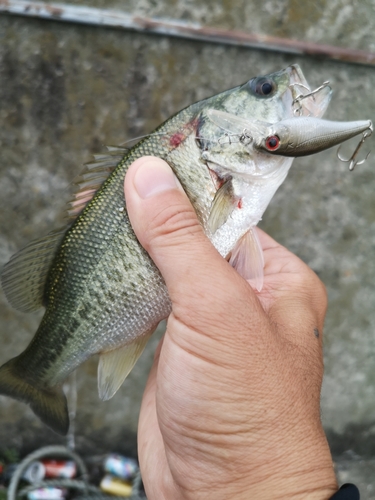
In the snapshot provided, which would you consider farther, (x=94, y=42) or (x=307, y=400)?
(x=94, y=42)

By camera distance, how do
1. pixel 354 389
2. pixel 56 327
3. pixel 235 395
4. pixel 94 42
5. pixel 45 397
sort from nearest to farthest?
pixel 235 395 < pixel 56 327 < pixel 45 397 < pixel 94 42 < pixel 354 389

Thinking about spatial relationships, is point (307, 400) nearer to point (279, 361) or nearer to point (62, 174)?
point (279, 361)

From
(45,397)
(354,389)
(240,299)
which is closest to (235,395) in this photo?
(240,299)

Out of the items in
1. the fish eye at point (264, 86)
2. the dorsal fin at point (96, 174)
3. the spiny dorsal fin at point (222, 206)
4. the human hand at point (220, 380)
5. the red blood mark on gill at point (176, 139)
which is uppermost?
the fish eye at point (264, 86)

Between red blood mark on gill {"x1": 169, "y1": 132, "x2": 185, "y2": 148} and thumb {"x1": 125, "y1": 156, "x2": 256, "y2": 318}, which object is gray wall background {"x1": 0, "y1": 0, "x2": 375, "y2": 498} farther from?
thumb {"x1": 125, "y1": 156, "x2": 256, "y2": 318}

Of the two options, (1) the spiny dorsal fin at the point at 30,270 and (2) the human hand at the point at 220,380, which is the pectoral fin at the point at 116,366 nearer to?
(2) the human hand at the point at 220,380

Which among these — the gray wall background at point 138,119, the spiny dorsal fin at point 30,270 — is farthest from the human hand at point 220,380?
the gray wall background at point 138,119

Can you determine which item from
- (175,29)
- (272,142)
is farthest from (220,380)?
(175,29)
